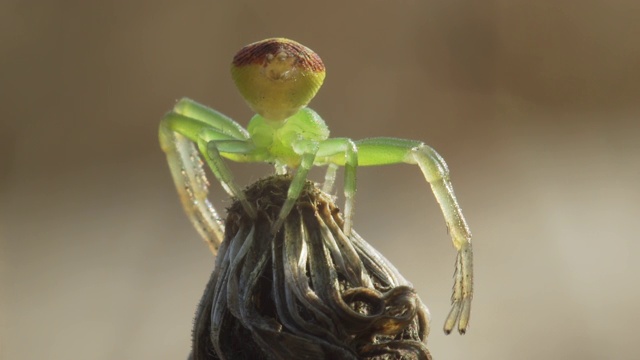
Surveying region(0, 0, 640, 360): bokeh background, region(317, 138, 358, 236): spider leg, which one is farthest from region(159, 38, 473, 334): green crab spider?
region(0, 0, 640, 360): bokeh background

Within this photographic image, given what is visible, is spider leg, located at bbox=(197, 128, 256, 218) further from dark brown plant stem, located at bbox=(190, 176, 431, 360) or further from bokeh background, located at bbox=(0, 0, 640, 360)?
bokeh background, located at bbox=(0, 0, 640, 360)

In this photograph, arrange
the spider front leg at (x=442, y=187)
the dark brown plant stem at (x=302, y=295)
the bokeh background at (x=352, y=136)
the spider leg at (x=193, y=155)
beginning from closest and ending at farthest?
the dark brown plant stem at (x=302, y=295) < the spider front leg at (x=442, y=187) < the spider leg at (x=193, y=155) < the bokeh background at (x=352, y=136)

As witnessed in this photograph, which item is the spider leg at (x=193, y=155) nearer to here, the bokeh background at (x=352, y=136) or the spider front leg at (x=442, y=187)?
the spider front leg at (x=442, y=187)

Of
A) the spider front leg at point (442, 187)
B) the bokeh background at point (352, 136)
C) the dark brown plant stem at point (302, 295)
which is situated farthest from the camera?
the bokeh background at point (352, 136)

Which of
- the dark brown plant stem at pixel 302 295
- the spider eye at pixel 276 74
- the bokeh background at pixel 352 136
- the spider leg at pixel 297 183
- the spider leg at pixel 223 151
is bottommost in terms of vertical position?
the dark brown plant stem at pixel 302 295

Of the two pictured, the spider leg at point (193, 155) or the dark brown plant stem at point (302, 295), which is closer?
the dark brown plant stem at point (302, 295)

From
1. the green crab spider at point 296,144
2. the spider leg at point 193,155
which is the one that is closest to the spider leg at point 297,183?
the green crab spider at point 296,144

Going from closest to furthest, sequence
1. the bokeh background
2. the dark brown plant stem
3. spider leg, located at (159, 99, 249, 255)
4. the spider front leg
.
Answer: the dark brown plant stem
the spider front leg
spider leg, located at (159, 99, 249, 255)
the bokeh background
